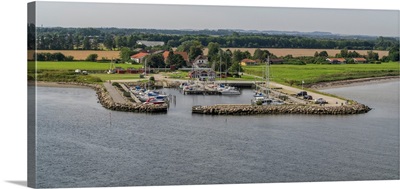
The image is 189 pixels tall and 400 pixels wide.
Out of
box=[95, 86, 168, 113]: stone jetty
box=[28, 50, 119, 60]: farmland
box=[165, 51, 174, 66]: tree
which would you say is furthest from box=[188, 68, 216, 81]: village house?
box=[28, 50, 119, 60]: farmland

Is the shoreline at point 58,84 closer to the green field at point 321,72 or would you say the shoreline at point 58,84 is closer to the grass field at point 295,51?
the grass field at point 295,51

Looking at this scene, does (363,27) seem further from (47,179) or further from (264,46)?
(47,179)

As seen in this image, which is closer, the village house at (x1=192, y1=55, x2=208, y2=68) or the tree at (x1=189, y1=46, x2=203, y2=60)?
the tree at (x1=189, y1=46, x2=203, y2=60)

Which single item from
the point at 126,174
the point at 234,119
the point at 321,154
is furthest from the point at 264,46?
the point at 126,174

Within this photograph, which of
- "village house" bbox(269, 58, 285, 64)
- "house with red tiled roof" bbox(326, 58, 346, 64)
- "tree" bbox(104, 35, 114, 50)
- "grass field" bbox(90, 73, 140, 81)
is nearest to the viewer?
"tree" bbox(104, 35, 114, 50)

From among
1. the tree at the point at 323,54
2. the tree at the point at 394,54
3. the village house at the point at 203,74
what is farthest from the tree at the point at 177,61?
the tree at the point at 394,54

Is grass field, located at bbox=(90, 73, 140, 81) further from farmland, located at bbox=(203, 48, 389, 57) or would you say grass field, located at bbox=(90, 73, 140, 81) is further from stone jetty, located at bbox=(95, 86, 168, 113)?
farmland, located at bbox=(203, 48, 389, 57)

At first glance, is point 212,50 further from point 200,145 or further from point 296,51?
point 200,145
